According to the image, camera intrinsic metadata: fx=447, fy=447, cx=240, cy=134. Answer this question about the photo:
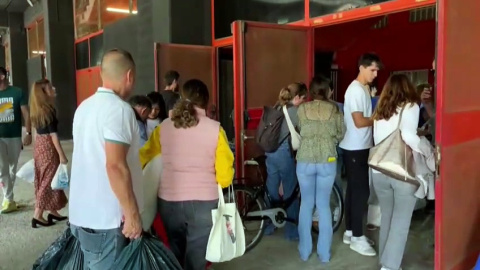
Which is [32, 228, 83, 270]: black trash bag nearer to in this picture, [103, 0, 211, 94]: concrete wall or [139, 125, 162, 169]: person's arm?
[139, 125, 162, 169]: person's arm

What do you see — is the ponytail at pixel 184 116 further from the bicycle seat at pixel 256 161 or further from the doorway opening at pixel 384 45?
the doorway opening at pixel 384 45

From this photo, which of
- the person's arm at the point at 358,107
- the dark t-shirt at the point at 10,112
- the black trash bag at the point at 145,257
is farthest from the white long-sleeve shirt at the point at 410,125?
the dark t-shirt at the point at 10,112

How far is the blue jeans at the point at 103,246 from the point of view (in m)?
1.93

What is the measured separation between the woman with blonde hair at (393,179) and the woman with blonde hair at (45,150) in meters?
2.75

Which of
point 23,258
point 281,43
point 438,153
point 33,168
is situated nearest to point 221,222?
point 438,153

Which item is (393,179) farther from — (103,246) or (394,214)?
(103,246)

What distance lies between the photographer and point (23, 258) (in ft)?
11.3

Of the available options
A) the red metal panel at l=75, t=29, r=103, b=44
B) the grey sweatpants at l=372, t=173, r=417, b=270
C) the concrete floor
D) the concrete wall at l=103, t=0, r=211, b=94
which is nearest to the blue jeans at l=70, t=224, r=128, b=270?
the concrete floor

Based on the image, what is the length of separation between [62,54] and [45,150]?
27.7 feet

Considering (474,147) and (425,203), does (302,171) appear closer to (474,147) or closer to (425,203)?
(474,147)

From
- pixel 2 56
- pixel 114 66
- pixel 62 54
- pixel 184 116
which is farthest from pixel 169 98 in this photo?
pixel 2 56

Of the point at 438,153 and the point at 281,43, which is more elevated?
the point at 281,43

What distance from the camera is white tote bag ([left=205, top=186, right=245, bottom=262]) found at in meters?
2.43

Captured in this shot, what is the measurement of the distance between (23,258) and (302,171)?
2.24 meters
